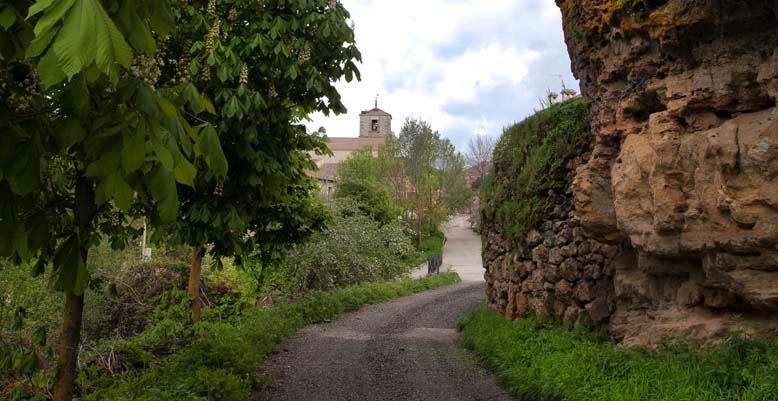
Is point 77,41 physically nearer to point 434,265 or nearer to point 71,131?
point 71,131

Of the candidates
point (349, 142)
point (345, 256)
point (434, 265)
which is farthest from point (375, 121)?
point (345, 256)

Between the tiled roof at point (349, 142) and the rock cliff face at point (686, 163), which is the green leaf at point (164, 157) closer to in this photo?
the rock cliff face at point (686, 163)

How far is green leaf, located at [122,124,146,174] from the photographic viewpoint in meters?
1.92

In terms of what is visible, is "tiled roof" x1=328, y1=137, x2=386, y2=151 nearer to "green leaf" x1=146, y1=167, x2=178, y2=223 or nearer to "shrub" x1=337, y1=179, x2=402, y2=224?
"shrub" x1=337, y1=179, x2=402, y2=224

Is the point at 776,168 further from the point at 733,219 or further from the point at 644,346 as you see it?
the point at 644,346

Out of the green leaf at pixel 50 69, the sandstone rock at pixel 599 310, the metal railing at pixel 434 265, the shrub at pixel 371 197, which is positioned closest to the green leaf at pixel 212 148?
the green leaf at pixel 50 69

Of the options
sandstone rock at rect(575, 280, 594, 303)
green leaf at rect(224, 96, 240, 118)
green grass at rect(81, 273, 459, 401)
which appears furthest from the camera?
sandstone rock at rect(575, 280, 594, 303)

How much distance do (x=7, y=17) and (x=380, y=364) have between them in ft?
27.5

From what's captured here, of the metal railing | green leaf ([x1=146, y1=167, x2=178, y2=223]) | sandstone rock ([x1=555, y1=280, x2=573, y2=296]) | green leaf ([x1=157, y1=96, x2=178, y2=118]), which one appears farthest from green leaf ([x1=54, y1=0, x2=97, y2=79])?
the metal railing

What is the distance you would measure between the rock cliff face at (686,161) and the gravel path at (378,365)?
2.38 m

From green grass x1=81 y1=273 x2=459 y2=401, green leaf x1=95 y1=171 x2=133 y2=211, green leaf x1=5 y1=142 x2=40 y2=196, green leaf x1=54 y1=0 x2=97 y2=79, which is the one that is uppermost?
green leaf x1=54 y1=0 x2=97 y2=79

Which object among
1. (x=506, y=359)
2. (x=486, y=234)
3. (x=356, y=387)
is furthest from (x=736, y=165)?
(x=486, y=234)

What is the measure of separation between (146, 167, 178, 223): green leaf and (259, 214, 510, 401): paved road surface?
6.07 m

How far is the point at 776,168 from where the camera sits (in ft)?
17.9
